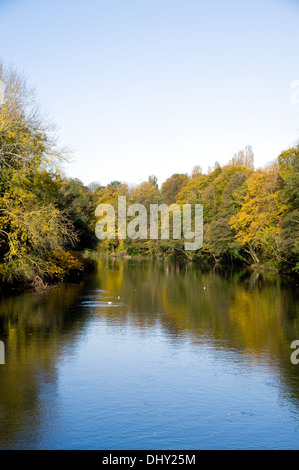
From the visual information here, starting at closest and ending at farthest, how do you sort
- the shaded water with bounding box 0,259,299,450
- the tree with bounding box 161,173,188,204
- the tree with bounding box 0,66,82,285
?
1. the shaded water with bounding box 0,259,299,450
2. the tree with bounding box 0,66,82,285
3. the tree with bounding box 161,173,188,204

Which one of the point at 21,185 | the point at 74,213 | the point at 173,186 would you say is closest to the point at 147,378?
the point at 21,185

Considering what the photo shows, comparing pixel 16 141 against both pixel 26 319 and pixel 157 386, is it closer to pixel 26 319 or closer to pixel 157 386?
pixel 26 319

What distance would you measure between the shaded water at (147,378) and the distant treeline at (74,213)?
3877mm

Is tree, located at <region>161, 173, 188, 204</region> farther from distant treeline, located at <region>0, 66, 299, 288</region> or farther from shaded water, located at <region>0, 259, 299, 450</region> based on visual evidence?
shaded water, located at <region>0, 259, 299, 450</region>

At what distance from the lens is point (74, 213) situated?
46.2 metres

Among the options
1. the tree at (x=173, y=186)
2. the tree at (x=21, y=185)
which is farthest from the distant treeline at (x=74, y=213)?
the tree at (x=173, y=186)

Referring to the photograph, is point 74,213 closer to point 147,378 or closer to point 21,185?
point 21,185

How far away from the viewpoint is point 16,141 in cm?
2158

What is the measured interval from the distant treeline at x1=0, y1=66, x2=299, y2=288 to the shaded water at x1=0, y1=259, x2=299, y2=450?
388 cm

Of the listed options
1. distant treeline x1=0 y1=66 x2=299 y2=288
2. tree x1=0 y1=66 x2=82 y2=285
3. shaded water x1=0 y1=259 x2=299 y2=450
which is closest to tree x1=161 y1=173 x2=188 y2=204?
distant treeline x1=0 y1=66 x2=299 y2=288

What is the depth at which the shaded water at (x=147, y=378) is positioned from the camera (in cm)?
808

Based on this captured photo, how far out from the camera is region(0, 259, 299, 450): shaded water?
8.08m

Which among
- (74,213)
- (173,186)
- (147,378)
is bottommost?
(147,378)

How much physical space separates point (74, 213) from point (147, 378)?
36.2 meters
